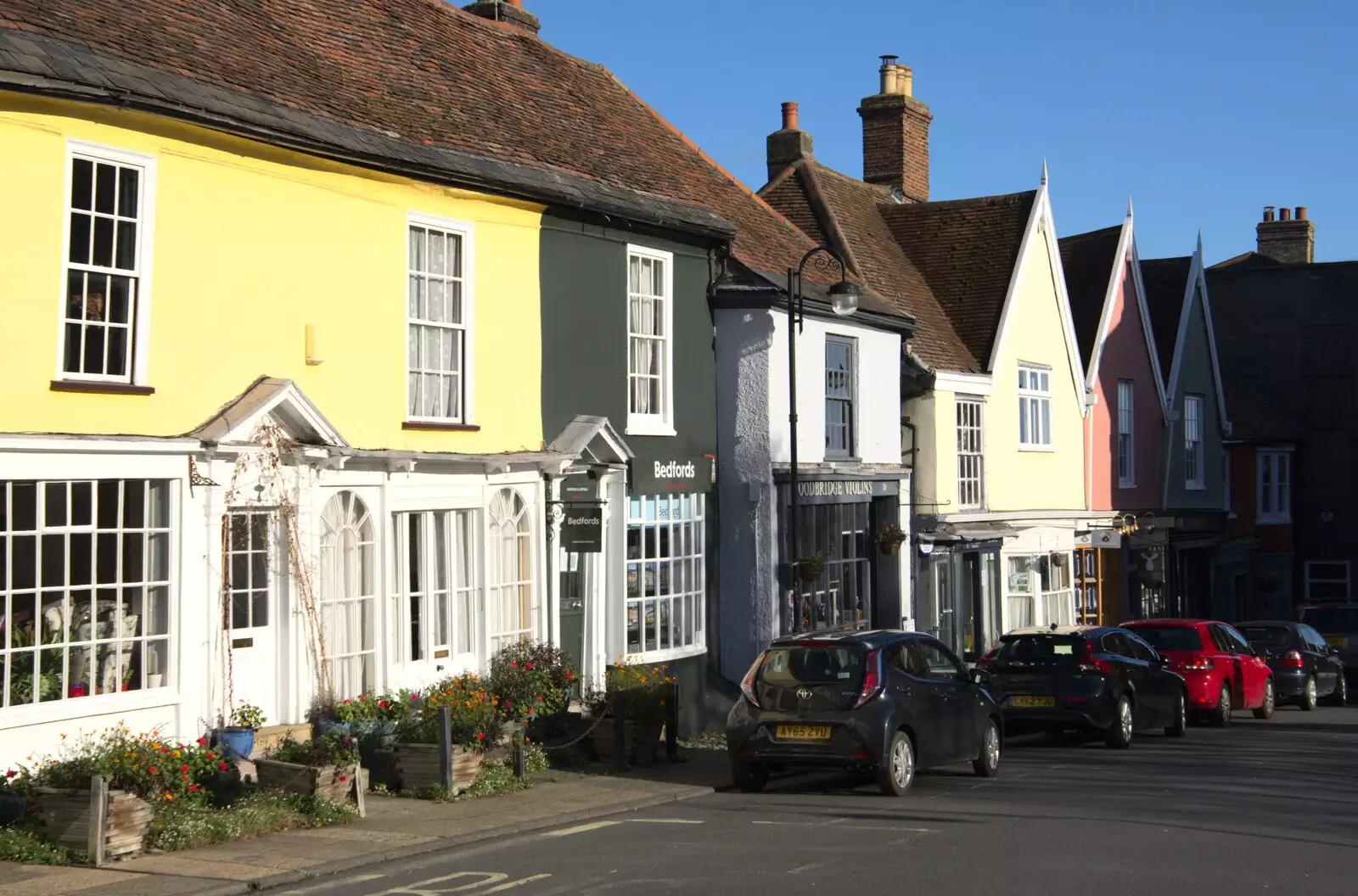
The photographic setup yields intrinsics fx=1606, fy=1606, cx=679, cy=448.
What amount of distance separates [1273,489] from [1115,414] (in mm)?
12142

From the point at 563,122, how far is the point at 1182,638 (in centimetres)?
1150

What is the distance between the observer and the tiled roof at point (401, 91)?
45.3ft

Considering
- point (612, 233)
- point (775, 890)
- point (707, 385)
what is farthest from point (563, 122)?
point (775, 890)

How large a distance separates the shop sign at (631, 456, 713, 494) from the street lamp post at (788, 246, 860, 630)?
116 centimetres

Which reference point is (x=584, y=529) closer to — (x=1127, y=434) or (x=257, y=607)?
(x=257, y=607)

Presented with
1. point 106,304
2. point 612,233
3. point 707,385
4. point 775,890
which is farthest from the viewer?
point 707,385

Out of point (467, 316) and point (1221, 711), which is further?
point (1221, 711)

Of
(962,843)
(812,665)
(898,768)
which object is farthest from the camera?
(812,665)

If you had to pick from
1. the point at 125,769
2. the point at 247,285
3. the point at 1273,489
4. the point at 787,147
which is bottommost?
the point at 125,769

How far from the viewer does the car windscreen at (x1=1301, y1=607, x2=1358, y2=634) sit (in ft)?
100

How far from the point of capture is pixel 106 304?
530 inches

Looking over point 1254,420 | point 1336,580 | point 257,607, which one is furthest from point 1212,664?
point 1336,580

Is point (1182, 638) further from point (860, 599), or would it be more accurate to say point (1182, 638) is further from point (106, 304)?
point (106, 304)

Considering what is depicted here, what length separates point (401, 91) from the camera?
18328 mm
